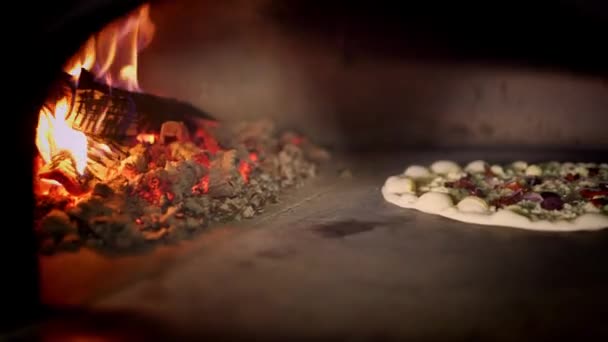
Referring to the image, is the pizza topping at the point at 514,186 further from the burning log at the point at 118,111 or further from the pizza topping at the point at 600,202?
the burning log at the point at 118,111

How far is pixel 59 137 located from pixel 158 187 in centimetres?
44

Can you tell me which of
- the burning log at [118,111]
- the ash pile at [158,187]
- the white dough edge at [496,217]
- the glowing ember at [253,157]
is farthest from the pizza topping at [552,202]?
the burning log at [118,111]

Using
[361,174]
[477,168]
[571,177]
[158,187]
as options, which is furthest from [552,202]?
[158,187]

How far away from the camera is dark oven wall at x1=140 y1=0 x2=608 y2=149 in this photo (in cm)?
297

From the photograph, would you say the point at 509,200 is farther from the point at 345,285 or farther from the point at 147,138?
the point at 147,138

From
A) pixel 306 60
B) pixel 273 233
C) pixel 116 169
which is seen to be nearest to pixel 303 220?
pixel 273 233

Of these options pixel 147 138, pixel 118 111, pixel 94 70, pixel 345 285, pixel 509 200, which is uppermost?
pixel 94 70

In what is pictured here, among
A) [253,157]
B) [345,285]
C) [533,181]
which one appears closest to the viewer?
[345,285]

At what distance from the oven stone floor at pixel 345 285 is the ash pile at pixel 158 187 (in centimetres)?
11

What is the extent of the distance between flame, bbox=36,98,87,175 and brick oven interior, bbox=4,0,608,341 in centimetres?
53

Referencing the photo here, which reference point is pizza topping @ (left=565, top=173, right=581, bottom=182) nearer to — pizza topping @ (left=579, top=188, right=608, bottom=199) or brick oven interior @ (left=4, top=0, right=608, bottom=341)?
pizza topping @ (left=579, top=188, right=608, bottom=199)

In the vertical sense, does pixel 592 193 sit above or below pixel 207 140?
below

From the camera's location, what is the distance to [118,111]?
235cm

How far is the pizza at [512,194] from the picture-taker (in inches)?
75.9
